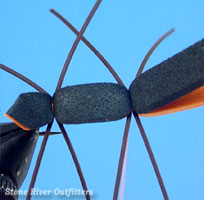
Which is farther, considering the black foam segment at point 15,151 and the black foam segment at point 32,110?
the black foam segment at point 15,151

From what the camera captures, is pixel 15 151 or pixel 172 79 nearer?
pixel 172 79

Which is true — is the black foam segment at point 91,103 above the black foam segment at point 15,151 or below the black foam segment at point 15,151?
above

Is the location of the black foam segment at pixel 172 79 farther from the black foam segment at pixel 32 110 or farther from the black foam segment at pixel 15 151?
the black foam segment at pixel 15 151

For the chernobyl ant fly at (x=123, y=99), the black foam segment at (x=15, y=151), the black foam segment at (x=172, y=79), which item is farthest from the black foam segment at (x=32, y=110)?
the black foam segment at (x=172, y=79)

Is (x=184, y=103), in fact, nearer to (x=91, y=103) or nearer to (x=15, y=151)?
(x=91, y=103)

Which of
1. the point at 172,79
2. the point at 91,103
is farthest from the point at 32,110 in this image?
the point at 172,79

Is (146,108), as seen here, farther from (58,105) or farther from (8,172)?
(8,172)
